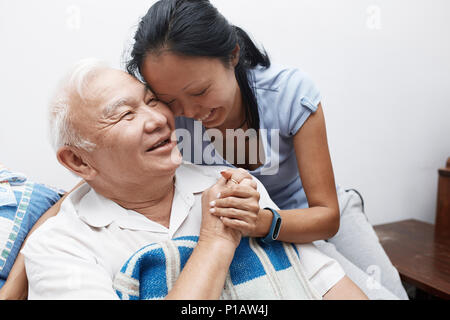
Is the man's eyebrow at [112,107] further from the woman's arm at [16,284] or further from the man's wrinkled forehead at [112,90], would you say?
the woman's arm at [16,284]

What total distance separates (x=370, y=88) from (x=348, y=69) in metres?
0.23

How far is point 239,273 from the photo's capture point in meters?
0.97

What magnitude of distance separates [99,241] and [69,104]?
0.39 meters

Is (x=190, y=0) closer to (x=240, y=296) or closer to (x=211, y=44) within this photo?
(x=211, y=44)

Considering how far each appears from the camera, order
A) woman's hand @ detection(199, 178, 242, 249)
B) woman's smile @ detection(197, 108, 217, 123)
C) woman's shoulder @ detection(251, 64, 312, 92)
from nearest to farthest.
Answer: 1. woman's hand @ detection(199, 178, 242, 249)
2. woman's smile @ detection(197, 108, 217, 123)
3. woman's shoulder @ detection(251, 64, 312, 92)

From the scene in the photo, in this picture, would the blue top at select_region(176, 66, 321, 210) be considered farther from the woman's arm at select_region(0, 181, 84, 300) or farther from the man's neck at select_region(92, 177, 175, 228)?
the woman's arm at select_region(0, 181, 84, 300)

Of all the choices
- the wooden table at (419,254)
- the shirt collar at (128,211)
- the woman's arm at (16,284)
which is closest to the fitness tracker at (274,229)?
the shirt collar at (128,211)

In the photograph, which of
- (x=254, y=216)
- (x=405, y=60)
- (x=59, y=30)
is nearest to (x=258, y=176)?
(x=254, y=216)

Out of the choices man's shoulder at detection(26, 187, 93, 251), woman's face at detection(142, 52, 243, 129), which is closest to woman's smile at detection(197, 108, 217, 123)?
woman's face at detection(142, 52, 243, 129)

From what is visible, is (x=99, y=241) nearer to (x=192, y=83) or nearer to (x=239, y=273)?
(x=239, y=273)

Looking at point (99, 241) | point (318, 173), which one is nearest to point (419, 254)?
point (318, 173)

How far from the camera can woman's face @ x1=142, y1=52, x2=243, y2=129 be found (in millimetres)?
991

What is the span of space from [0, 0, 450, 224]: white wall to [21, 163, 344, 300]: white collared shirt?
66 cm
